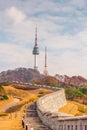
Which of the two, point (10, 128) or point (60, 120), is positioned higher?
point (60, 120)

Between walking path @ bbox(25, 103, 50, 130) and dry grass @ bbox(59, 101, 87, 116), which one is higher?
walking path @ bbox(25, 103, 50, 130)

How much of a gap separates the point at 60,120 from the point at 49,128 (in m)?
8.15

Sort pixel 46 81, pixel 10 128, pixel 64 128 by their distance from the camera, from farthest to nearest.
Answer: pixel 46 81
pixel 10 128
pixel 64 128

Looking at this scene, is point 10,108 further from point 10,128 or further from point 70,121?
point 70,121

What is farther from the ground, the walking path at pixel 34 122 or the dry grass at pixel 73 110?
the walking path at pixel 34 122

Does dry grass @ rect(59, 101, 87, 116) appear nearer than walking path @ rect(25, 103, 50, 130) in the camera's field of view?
No

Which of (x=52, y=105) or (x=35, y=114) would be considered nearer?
(x=35, y=114)

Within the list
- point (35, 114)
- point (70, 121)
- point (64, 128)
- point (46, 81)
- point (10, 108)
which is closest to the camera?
point (70, 121)

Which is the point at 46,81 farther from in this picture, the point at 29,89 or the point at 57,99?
the point at 57,99

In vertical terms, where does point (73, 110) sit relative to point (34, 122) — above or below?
below

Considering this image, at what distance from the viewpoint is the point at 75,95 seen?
436 ft

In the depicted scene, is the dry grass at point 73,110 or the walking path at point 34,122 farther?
the dry grass at point 73,110

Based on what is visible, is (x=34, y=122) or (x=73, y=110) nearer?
(x=34, y=122)

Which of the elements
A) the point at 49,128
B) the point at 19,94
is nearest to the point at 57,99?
the point at 19,94
